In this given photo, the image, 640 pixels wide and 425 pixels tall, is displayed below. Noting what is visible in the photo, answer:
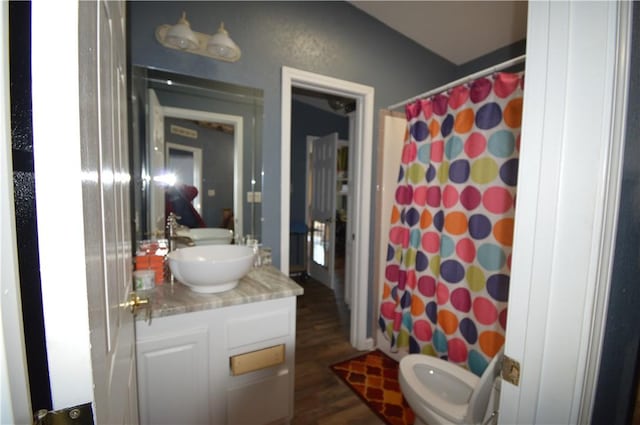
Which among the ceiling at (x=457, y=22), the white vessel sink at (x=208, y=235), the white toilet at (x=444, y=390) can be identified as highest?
the ceiling at (x=457, y=22)

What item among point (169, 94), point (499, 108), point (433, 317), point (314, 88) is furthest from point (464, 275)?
point (169, 94)

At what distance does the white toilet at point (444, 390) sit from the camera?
3.40ft

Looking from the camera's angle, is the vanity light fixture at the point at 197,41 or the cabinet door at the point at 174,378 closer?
the cabinet door at the point at 174,378

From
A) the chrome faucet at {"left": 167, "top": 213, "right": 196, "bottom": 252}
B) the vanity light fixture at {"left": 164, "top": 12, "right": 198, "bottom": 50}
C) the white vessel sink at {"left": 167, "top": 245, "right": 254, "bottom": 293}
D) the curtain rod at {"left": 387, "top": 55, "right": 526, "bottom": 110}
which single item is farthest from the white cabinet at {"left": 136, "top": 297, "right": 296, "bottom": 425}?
the curtain rod at {"left": 387, "top": 55, "right": 526, "bottom": 110}

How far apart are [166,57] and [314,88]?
95cm

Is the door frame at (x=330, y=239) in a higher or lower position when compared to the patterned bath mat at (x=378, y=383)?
higher

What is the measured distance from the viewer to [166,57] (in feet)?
5.09

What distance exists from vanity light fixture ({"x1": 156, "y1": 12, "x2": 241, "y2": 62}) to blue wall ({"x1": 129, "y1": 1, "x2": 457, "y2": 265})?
4 centimetres

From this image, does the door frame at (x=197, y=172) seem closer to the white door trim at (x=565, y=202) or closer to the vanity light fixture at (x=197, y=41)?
the vanity light fixture at (x=197, y=41)

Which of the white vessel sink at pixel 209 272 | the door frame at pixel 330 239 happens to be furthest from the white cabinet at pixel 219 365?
the door frame at pixel 330 239

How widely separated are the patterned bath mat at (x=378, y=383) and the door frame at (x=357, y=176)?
18 cm

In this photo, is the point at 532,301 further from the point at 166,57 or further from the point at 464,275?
the point at 166,57

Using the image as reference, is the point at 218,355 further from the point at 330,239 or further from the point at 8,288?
the point at 330,239

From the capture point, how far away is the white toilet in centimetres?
104
